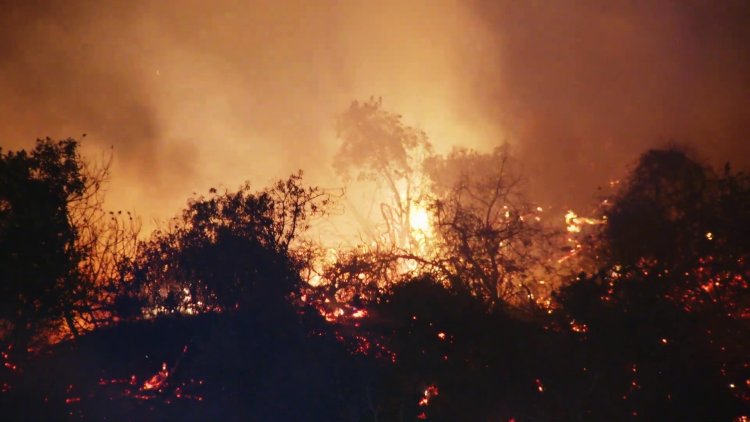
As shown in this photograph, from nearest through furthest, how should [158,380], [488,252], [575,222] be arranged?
[158,380]
[488,252]
[575,222]

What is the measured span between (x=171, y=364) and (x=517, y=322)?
11228 mm

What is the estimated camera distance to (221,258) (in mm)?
19047

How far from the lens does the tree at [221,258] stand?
18875 mm

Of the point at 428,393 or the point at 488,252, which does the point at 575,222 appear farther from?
the point at 428,393

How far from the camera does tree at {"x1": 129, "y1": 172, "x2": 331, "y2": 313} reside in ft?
61.9

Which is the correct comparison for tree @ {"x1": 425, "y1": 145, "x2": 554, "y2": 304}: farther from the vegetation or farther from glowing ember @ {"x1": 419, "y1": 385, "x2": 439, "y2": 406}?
glowing ember @ {"x1": 419, "y1": 385, "x2": 439, "y2": 406}

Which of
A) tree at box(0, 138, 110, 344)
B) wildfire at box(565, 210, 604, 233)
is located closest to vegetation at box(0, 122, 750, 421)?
tree at box(0, 138, 110, 344)

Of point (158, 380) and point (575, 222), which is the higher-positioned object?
point (575, 222)

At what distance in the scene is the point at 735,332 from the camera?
1630 cm

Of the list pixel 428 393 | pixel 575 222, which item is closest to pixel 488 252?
pixel 428 393

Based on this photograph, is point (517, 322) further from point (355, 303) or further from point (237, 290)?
point (237, 290)

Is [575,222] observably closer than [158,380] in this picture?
No

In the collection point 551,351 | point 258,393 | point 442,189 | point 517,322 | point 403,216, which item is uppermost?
point 442,189

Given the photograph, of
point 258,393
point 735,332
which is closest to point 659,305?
point 735,332
